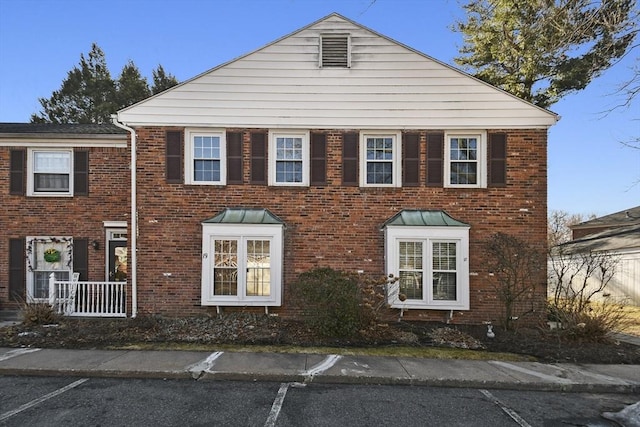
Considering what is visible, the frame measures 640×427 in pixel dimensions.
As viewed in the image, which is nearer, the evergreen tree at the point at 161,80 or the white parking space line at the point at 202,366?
the white parking space line at the point at 202,366

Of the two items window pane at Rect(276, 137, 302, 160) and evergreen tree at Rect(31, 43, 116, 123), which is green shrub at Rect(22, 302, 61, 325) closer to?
window pane at Rect(276, 137, 302, 160)

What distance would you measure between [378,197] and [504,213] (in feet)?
10.4

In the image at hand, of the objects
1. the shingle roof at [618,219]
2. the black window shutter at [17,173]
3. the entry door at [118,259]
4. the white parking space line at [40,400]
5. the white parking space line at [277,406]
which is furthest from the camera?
the shingle roof at [618,219]

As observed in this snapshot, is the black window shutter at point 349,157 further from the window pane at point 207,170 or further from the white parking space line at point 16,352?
the white parking space line at point 16,352

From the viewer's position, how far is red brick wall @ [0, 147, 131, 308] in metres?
10.8

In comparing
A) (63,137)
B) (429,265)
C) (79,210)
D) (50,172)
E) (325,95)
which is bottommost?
(429,265)

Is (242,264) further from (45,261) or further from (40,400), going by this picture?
(45,261)

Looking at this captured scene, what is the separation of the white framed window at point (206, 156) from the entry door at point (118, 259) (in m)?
3.33

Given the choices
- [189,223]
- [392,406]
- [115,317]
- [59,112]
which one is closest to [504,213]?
[392,406]

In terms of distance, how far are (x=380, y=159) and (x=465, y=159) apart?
2184 mm

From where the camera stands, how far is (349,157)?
981cm

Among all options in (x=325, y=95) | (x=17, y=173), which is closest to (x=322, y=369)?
(x=325, y=95)

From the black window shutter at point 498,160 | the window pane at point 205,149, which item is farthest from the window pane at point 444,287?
the window pane at point 205,149

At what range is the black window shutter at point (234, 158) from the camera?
32.0ft
